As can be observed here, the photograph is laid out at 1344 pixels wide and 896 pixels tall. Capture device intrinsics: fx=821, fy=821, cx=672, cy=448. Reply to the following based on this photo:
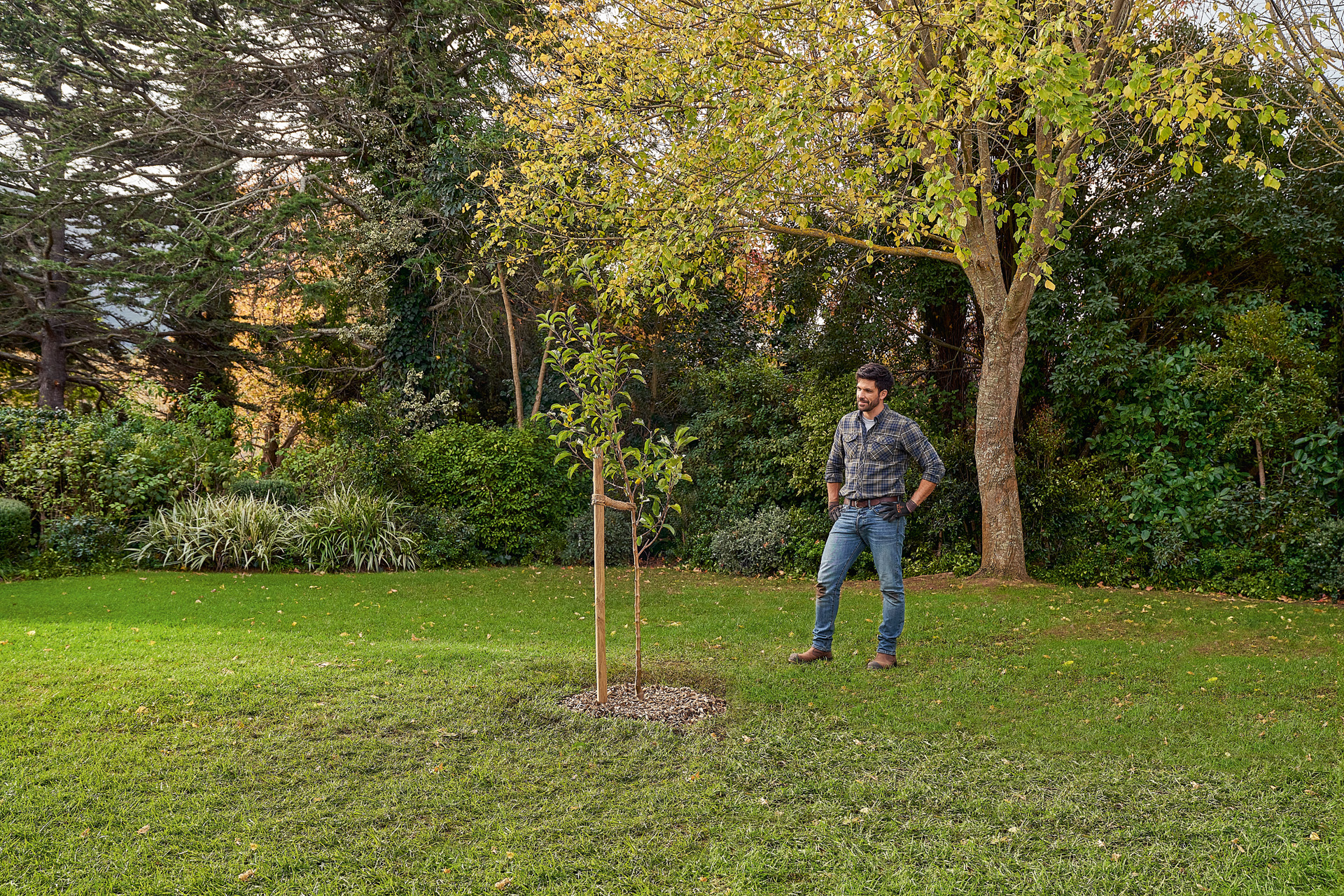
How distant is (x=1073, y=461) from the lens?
953cm

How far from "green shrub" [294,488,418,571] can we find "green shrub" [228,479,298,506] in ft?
2.14

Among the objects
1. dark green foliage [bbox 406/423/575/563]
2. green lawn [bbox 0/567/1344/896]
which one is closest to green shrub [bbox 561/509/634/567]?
dark green foliage [bbox 406/423/575/563]

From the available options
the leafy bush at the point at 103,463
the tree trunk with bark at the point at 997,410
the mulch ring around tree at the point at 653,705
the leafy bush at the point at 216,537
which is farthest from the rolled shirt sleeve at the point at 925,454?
the leafy bush at the point at 103,463

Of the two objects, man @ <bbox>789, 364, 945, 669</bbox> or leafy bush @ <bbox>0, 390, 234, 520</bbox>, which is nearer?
man @ <bbox>789, 364, 945, 669</bbox>

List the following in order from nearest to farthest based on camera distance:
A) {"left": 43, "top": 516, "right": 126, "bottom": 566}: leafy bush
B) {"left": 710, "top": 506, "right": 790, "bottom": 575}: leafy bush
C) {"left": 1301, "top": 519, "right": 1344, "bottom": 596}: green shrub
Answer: {"left": 1301, "top": 519, "right": 1344, "bottom": 596}: green shrub
{"left": 43, "top": 516, "right": 126, "bottom": 566}: leafy bush
{"left": 710, "top": 506, "right": 790, "bottom": 575}: leafy bush

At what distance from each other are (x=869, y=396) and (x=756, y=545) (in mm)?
5302

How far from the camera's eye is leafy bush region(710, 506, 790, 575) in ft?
33.9

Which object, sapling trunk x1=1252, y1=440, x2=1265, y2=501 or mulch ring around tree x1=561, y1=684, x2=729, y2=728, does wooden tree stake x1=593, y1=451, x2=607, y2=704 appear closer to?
mulch ring around tree x1=561, y1=684, x2=729, y2=728

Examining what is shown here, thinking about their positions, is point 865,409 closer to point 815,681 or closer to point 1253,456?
point 815,681

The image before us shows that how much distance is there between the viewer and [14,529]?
9.20 metres

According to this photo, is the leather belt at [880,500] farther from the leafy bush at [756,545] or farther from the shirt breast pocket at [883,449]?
the leafy bush at [756,545]

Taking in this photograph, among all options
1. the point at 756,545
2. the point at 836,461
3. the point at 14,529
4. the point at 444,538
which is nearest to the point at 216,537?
the point at 14,529

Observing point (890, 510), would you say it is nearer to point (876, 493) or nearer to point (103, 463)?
point (876, 493)

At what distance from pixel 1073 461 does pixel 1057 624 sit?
3384 mm
